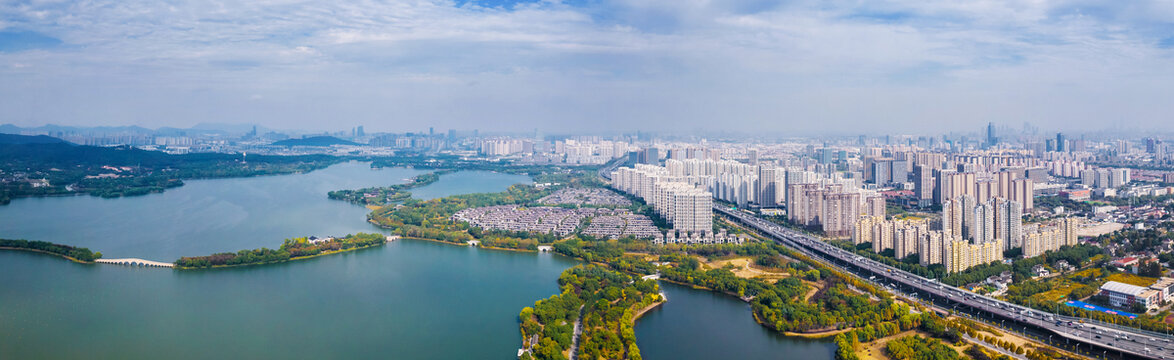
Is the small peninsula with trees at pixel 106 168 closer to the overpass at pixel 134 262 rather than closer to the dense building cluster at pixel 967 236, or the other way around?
the overpass at pixel 134 262

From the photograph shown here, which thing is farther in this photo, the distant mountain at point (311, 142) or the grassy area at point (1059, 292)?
the distant mountain at point (311, 142)

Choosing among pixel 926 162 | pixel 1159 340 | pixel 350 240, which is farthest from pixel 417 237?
pixel 926 162

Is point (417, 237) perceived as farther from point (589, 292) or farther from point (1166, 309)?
point (1166, 309)

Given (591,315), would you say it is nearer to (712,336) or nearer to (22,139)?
(712,336)

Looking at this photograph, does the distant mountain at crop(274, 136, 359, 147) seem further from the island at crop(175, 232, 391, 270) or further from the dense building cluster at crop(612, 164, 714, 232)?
the island at crop(175, 232, 391, 270)

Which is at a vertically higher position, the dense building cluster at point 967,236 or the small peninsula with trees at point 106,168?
the small peninsula with trees at point 106,168

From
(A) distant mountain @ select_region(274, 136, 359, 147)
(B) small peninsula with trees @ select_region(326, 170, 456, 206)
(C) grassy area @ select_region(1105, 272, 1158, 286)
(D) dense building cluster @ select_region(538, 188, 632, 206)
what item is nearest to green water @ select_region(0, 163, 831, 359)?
(B) small peninsula with trees @ select_region(326, 170, 456, 206)

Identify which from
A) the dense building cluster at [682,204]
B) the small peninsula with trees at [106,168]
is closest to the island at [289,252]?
the dense building cluster at [682,204]
